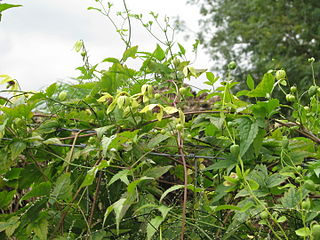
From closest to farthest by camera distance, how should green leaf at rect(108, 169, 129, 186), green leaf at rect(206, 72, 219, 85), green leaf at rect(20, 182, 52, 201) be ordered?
green leaf at rect(108, 169, 129, 186)
green leaf at rect(20, 182, 52, 201)
green leaf at rect(206, 72, 219, 85)

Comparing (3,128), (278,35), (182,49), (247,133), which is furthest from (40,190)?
(278,35)

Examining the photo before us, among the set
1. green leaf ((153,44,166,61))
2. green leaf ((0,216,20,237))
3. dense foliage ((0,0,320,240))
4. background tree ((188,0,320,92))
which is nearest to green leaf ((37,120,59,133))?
dense foliage ((0,0,320,240))

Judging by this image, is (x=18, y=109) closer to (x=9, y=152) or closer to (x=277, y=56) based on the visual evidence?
(x=9, y=152)

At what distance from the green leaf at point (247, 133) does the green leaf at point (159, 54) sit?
40 centimetres

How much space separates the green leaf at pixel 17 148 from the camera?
3.52 ft

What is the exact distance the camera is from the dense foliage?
0.97 meters

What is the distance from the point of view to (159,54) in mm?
1330

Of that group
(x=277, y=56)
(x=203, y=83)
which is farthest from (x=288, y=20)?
(x=203, y=83)

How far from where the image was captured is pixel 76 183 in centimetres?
115

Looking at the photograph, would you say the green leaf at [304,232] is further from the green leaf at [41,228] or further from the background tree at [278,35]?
the background tree at [278,35]

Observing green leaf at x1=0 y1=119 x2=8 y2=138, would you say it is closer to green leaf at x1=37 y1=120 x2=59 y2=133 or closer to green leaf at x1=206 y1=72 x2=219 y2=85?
green leaf at x1=37 y1=120 x2=59 y2=133

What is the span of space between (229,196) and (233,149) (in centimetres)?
23

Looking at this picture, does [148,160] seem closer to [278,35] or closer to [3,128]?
[3,128]

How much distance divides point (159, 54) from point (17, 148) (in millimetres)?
475
